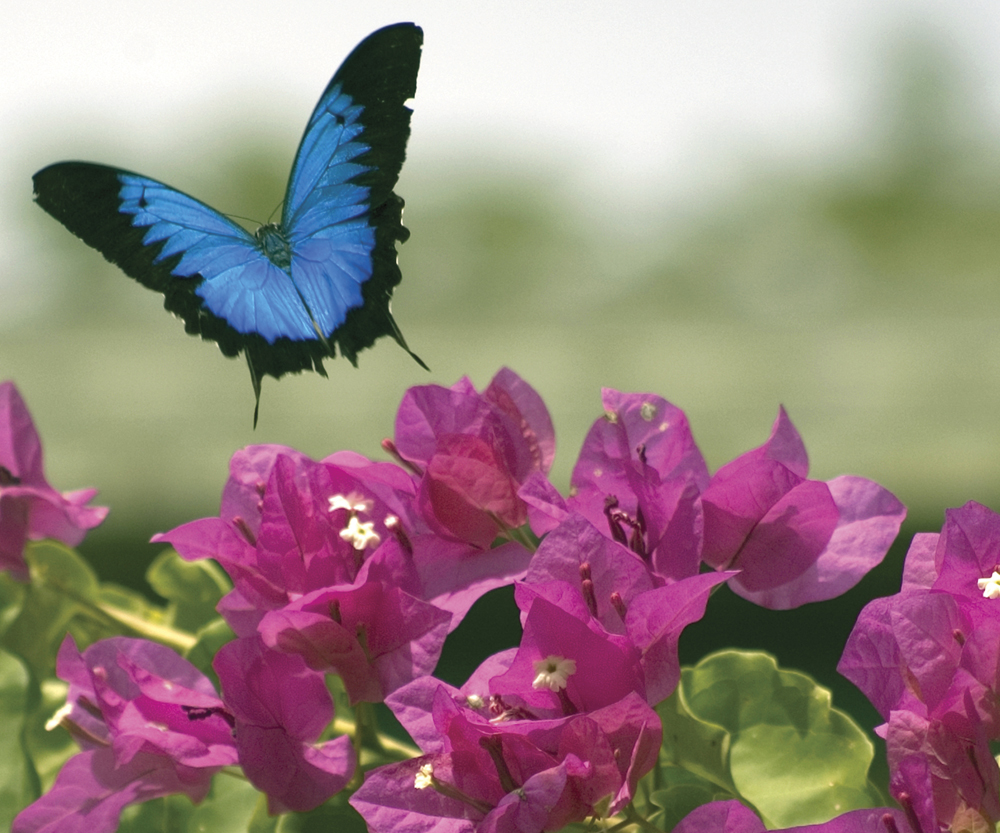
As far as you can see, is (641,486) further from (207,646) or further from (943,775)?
(207,646)

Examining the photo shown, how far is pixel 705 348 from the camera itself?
3.18m

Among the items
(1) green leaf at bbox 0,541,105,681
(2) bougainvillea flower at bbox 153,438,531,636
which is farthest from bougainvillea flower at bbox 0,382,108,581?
(2) bougainvillea flower at bbox 153,438,531,636

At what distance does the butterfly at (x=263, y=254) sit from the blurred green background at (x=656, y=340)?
0.91 metres

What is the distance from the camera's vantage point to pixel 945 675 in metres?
0.33

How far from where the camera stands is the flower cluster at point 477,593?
1.09ft

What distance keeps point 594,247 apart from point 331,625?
5.91 m

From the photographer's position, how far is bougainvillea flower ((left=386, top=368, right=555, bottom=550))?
40 cm

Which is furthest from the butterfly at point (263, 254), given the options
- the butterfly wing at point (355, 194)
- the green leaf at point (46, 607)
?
the green leaf at point (46, 607)

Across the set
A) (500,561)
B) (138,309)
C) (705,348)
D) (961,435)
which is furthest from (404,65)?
(138,309)

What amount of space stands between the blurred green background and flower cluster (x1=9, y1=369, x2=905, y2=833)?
871mm

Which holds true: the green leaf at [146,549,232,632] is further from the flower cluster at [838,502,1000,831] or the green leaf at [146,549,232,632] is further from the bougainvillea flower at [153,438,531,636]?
the flower cluster at [838,502,1000,831]

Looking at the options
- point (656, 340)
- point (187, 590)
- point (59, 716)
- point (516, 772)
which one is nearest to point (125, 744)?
point (59, 716)

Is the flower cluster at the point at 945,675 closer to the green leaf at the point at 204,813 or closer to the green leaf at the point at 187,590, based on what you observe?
the green leaf at the point at 204,813

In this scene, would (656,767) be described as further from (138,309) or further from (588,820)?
(138,309)
